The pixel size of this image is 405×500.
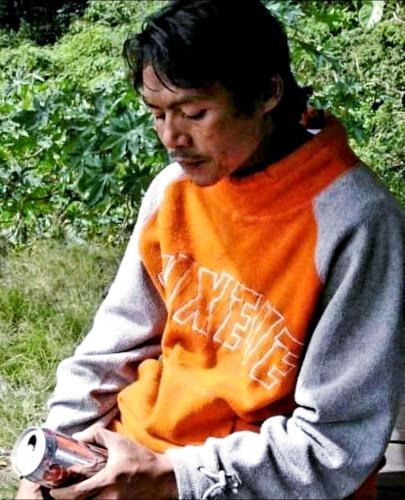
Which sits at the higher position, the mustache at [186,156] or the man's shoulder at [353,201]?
the mustache at [186,156]

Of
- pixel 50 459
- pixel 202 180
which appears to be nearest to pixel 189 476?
pixel 50 459

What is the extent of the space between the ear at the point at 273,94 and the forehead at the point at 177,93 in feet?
0.27

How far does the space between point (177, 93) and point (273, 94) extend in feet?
0.58

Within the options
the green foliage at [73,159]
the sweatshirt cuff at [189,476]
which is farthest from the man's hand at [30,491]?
the green foliage at [73,159]

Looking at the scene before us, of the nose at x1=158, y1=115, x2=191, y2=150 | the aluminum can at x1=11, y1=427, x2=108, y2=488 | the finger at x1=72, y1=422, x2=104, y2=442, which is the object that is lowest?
the finger at x1=72, y1=422, x2=104, y2=442

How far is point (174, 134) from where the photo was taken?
171 cm

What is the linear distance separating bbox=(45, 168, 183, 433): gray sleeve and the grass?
824 millimetres

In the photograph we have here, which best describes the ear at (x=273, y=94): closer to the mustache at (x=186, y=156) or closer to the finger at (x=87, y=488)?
the mustache at (x=186, y=156)

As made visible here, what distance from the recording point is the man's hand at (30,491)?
1841 mm

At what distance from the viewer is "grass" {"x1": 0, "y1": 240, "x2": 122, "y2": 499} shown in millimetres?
3193

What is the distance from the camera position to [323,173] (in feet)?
5.63

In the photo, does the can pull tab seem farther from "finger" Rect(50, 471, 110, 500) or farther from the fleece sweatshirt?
the fleece sweatshirt

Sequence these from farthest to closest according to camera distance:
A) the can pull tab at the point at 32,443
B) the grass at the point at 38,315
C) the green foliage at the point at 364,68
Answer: the green foliage at the point at 364,68 < the grass at the point at 38,315 < the can pull tab at the point at 32,443

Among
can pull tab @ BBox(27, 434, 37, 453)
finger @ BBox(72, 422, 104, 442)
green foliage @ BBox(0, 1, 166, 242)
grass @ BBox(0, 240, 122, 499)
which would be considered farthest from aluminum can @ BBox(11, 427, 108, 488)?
green foliage @ BBox(0, 1, 166, 242)
